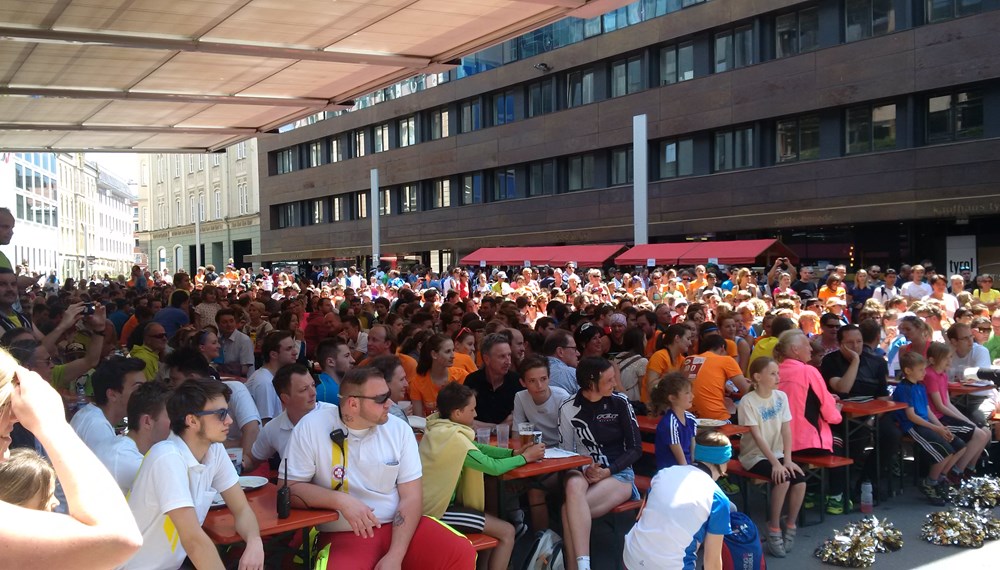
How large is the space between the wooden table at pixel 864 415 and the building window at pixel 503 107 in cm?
3180

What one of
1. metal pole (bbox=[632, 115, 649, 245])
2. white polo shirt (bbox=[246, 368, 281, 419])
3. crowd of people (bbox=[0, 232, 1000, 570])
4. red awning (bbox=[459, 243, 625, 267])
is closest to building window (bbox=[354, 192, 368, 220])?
red awning (bbox=[459, 243, 625, 267])

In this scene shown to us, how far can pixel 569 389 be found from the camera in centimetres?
762

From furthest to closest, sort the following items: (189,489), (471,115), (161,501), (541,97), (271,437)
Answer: (471,115)
(541,97)
(271,437)
(189,489)
(161,501)

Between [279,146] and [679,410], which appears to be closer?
[679,410]

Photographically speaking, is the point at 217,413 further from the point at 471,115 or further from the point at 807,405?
the point at 471,115

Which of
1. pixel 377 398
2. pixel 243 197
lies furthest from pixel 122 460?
pixel 243 197

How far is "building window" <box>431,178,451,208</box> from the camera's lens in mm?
42531

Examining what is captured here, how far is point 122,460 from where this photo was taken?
4.33 m

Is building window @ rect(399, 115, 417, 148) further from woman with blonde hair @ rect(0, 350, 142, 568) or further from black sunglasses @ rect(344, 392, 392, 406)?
woman with blonde hair @ rect(0, 350, 142, 568)

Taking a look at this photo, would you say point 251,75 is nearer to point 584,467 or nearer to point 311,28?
point 311,28

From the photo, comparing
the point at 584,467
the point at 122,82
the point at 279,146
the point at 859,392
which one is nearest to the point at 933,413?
the point at 859,392

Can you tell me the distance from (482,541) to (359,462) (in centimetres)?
94

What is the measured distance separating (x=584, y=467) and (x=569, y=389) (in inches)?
73.4

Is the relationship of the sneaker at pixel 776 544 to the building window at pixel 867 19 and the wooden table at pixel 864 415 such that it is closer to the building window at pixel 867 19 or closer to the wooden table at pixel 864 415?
the wooden table at pixel 864 415
